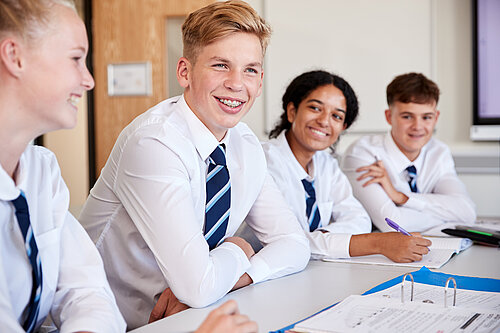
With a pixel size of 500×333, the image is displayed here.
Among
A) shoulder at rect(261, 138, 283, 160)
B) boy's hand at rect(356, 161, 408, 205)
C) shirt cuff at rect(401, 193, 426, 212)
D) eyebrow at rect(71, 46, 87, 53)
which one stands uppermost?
eyebrow at rect(71, 46, 87, 53)

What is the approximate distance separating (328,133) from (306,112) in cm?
13

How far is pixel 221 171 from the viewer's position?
62.2 inches

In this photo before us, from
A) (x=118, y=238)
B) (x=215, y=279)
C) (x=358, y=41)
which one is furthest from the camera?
(x=358, y=41)

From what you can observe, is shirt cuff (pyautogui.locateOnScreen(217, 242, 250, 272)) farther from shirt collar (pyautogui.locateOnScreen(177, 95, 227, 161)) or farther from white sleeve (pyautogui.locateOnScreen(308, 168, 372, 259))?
white sleeve (pyautogui.locateOnScreen(308, 168, 372, 259))

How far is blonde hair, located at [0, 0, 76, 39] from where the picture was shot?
0.93 m

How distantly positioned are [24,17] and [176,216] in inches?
21.8

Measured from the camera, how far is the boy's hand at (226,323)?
2.92 ft

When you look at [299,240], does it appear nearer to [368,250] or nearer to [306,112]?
[368,250]

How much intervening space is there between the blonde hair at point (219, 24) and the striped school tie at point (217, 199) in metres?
0.31

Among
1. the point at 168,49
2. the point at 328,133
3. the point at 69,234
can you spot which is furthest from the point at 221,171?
the point at 168,49

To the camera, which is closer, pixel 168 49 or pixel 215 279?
pixel 215 279

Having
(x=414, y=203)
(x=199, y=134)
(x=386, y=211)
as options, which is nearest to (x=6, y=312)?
(x=199, y=134)

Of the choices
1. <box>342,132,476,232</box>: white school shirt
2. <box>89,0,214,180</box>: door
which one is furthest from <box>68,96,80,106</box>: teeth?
<box>89,0,214,180</box>: door

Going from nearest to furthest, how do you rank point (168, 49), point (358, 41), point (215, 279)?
point (215, 279), point (358, 41), point (168, 49)
